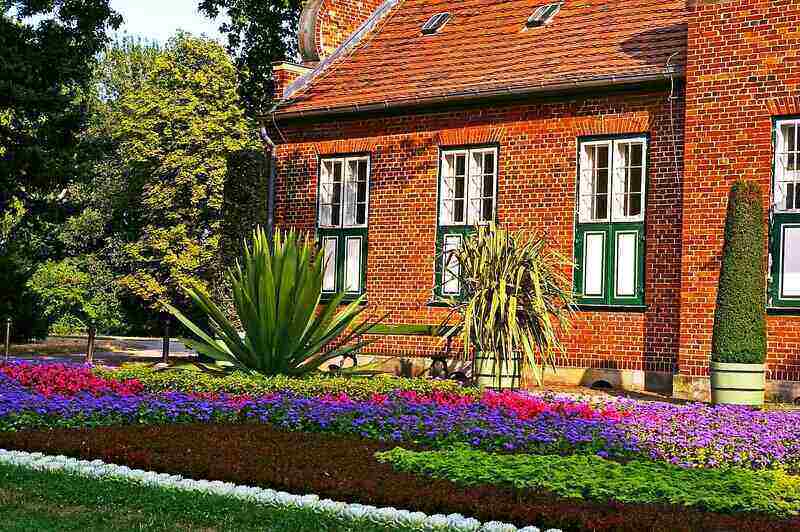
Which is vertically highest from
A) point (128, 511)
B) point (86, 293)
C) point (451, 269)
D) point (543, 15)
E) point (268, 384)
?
point (543, 15)

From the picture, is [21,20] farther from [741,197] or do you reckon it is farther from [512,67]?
[741,197]

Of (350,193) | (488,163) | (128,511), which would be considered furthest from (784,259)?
(128,511)

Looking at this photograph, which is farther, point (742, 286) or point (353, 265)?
point (353, 265)

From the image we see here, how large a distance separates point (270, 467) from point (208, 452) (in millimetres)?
826

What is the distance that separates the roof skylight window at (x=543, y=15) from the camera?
21438mm

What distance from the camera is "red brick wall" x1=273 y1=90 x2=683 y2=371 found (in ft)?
59.6

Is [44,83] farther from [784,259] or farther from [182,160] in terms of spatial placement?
[784,259]

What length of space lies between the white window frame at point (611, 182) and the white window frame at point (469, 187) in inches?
61.9

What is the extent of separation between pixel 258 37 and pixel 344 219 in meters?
9.19

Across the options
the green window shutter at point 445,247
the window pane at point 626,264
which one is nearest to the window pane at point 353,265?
the green window shutter at point 445,247

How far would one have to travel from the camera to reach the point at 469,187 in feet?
67.0

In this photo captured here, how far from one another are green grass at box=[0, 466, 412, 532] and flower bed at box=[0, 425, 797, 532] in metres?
0.57

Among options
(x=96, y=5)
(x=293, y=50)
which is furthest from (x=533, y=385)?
(x=293, y=50)

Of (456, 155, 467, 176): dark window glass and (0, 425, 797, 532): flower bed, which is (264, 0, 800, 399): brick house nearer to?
(456, 155, 467, 176): dark window glass
